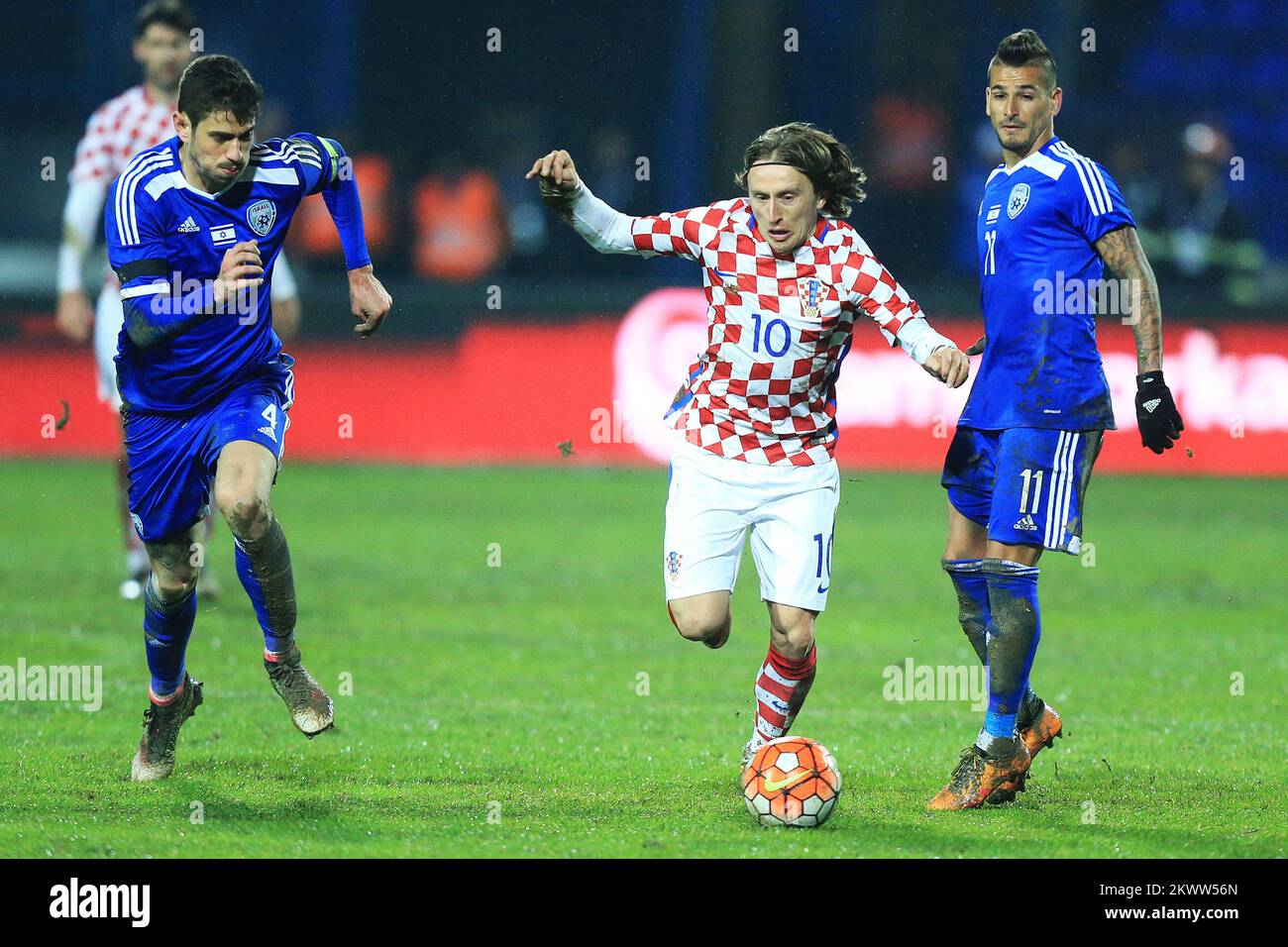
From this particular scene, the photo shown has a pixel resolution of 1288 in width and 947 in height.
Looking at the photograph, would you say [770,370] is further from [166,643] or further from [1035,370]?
[166,643]

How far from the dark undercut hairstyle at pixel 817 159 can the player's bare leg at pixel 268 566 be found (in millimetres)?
1752

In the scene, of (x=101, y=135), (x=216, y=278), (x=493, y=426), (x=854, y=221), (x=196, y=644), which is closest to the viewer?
(x=216, y=278)

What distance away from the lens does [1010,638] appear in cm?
546

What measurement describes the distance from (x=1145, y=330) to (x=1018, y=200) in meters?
0.54

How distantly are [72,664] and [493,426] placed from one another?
316 inches

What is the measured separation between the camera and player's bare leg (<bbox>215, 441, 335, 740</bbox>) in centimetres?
545

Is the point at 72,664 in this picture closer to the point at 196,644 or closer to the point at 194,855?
the point at 196,644

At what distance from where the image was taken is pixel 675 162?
18109 millimetres

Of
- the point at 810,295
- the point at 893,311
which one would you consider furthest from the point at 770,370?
the point at 893,311

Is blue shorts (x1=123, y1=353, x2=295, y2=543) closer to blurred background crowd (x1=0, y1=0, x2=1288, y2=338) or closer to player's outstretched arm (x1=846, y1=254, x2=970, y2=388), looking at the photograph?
player's outstretched arm (x1=846, y1=254, x2=970, y2=388)

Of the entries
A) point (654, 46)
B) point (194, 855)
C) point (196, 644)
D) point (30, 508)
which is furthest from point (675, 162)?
point (194, 855)

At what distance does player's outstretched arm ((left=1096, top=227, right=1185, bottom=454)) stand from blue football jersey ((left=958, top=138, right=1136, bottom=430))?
0.06 m

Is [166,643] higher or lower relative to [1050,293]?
lower

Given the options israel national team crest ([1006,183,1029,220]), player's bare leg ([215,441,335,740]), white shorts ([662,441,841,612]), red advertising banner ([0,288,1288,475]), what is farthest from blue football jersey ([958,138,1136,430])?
red advertising banner ([0,288,1288,475])
